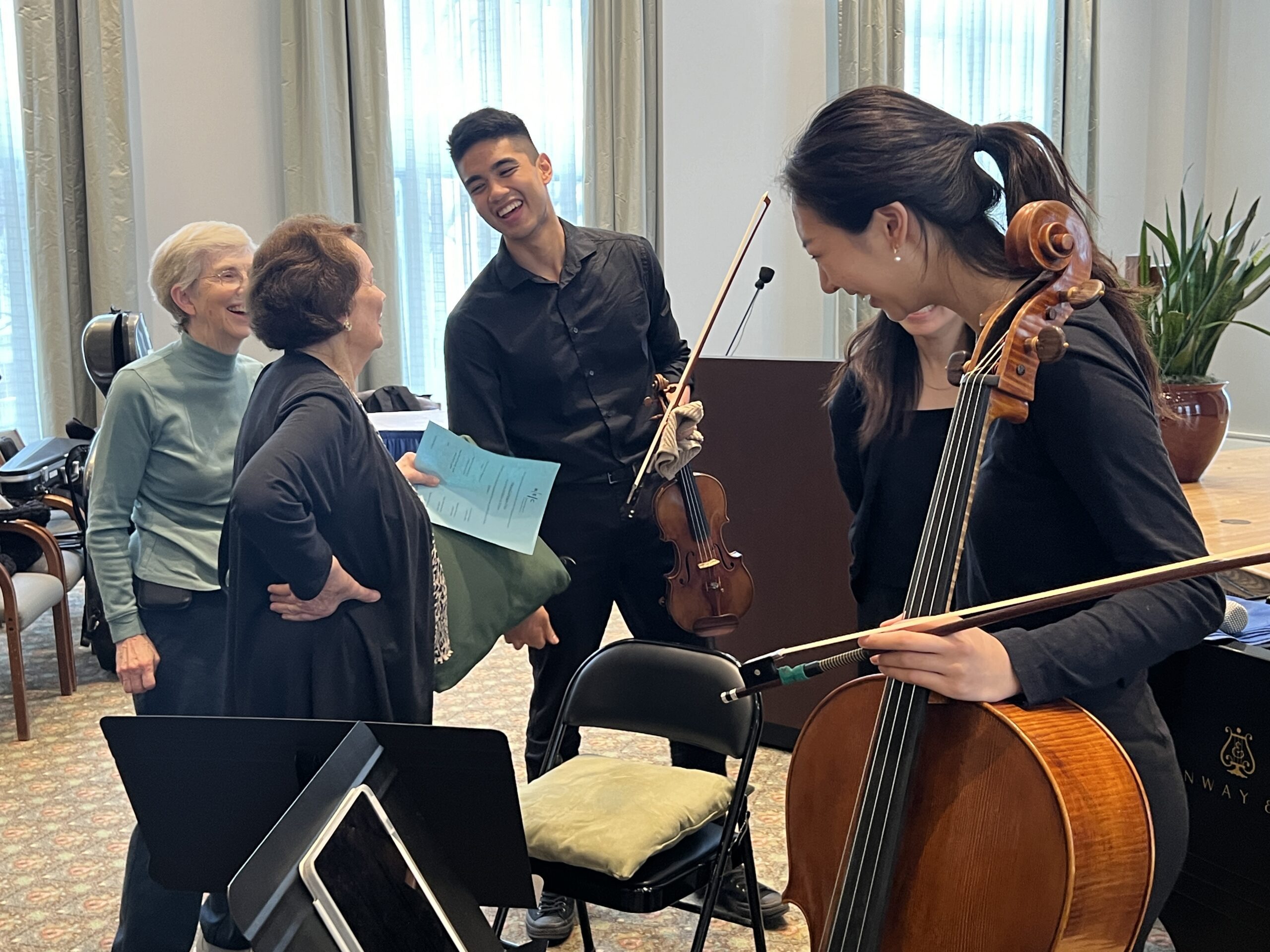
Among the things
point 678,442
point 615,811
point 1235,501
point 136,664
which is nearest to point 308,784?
point 615,811

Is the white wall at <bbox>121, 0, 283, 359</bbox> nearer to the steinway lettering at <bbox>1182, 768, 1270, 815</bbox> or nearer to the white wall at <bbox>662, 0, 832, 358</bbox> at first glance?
the white wall at <bbox>662, 0, 832, 358</bbox>

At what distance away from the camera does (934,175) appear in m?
1.11

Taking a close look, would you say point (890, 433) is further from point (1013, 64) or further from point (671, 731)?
point (1013, 64)

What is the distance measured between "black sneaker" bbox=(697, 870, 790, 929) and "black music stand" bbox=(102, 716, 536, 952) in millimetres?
1043

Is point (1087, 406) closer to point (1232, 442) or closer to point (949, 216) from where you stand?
point (949, 216)

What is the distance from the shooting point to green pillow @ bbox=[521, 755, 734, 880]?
166cm

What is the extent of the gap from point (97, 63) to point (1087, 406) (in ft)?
16.1

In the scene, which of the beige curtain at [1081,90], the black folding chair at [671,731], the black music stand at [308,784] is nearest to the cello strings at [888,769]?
the black music stand at [308,784]

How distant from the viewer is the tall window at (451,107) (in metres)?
5.47

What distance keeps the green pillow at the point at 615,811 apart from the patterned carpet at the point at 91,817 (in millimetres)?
495

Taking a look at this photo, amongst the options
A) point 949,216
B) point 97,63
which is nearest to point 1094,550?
point 949,216

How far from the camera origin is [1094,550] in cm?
103

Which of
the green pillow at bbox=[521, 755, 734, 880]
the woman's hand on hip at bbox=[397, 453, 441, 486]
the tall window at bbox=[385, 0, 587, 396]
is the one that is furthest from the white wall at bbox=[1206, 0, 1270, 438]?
the woman's hand on hip at bbox=[397, 453, 441, 486]

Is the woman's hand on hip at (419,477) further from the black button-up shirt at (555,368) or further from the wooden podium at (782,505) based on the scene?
the wooden podium at (782,505)
